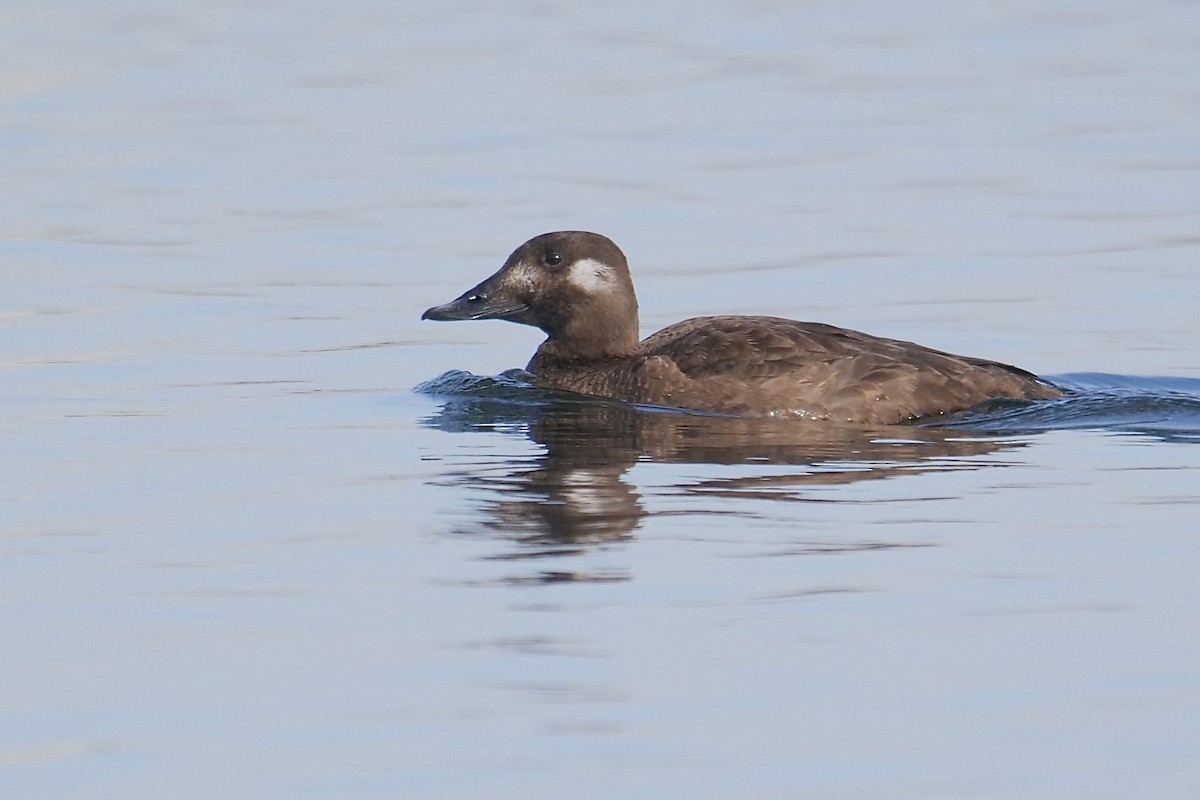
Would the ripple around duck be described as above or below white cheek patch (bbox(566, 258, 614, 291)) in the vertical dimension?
below

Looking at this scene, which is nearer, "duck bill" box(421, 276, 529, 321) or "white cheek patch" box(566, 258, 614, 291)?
"white cheek patch" box(566, 258, 614, 291)

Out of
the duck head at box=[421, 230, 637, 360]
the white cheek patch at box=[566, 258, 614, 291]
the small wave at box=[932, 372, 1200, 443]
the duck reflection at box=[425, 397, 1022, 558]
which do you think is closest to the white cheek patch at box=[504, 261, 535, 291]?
the duck head at box=[421, 230, 637, 360]

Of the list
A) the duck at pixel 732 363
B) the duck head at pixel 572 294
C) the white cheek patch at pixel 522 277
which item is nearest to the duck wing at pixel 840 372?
the duck at pixel 732 363

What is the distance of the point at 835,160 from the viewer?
19.4 meters

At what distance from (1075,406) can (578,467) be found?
255 centimetres

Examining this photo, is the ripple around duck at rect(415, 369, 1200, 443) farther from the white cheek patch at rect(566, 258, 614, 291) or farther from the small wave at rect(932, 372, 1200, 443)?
the white cheek patch at rect(566, 258, 614, 291)

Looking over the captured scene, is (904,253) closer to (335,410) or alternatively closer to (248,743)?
(335,410)

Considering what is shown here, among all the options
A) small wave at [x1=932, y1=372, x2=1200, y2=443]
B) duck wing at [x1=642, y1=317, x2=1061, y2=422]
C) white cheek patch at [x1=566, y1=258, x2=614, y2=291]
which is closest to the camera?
small wave at [x1=932, y1=372, x2=1200, y2=443]

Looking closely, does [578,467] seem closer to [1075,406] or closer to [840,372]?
[840,372]

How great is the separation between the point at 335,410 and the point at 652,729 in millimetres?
5600

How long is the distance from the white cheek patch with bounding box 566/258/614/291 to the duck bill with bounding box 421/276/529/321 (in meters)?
0.31

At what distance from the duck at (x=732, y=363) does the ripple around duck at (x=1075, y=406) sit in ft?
0.36

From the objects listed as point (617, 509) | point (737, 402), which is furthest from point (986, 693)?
point (737, 402)

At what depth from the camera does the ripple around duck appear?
10.3 meters
